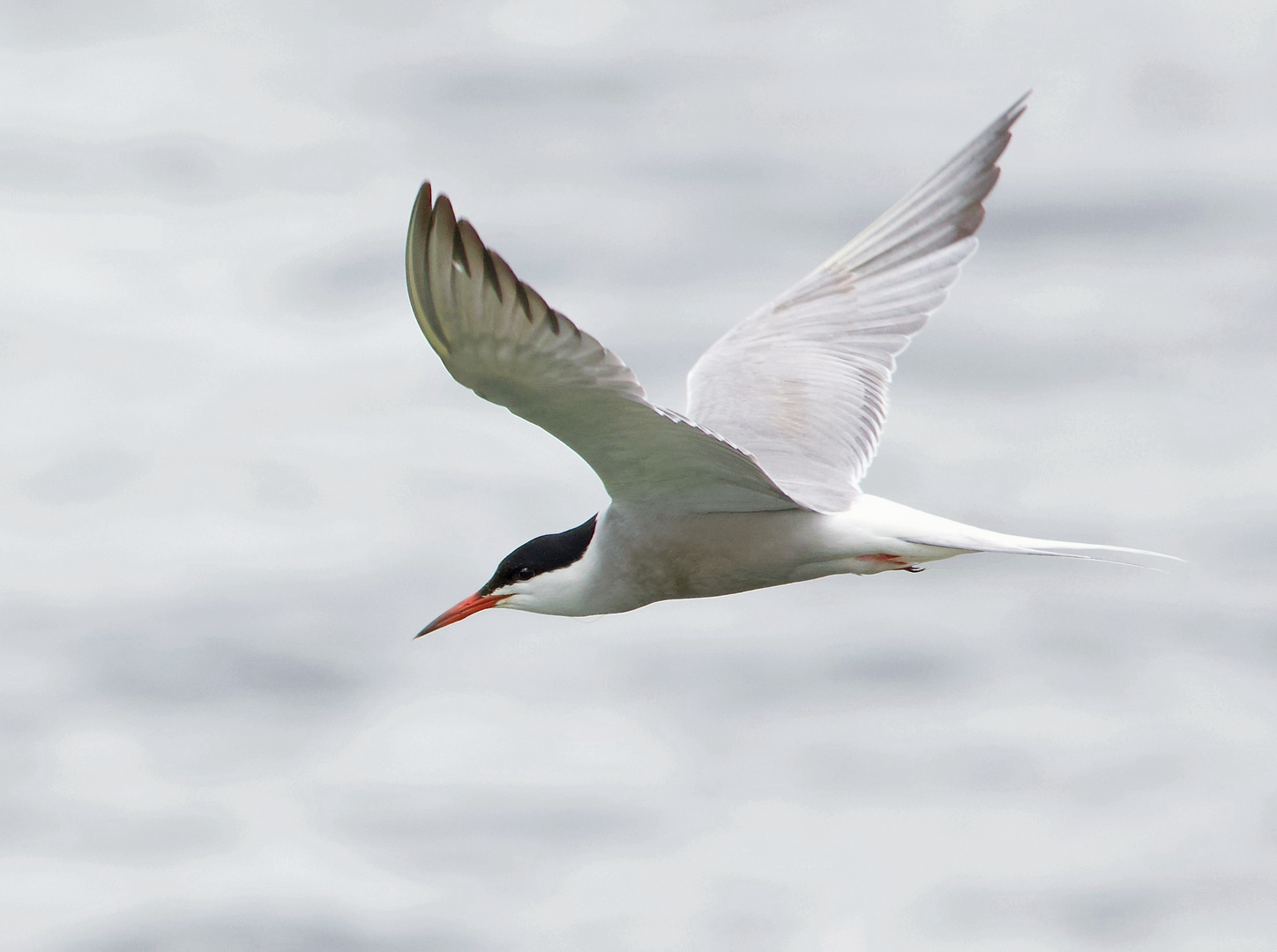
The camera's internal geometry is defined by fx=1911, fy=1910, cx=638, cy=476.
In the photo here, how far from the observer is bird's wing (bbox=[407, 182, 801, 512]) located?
5.22 m

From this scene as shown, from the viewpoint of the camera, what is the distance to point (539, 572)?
6898 millimetres

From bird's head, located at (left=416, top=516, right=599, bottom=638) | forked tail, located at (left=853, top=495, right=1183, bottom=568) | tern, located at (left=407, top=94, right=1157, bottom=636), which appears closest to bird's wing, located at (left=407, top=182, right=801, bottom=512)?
tern, located at (left=407, top=94, right=1157, bottom=636)

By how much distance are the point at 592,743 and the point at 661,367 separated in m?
4.35

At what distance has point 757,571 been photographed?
6594 millimetres

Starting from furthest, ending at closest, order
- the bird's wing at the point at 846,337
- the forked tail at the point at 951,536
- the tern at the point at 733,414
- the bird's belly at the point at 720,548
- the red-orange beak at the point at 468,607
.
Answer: the bird's wing at the point at 846,337, the red-orange beak at the point at 468,607, the bird's belly at the point at 720,548, the forked tail at the point at 951,536, the tern at the point at 733,414

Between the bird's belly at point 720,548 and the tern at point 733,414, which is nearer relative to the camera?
the tern at point 733,414

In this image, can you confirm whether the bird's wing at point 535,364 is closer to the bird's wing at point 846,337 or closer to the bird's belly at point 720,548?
the bird's belly at point 720,548

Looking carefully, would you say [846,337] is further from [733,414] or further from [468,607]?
[468,607]

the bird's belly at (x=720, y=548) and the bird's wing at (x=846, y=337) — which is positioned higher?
the bird's wing at (x=846, y=337)

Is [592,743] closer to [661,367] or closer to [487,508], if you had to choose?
[487,508]

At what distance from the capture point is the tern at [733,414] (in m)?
5.37

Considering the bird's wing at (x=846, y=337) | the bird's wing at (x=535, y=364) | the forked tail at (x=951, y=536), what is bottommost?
the forked tail at (x=951, y=536)

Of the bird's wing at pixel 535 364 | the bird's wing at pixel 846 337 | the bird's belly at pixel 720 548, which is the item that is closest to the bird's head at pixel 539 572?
the bird's belly at pixel 720 548

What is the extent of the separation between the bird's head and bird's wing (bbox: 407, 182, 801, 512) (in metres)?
0.65
